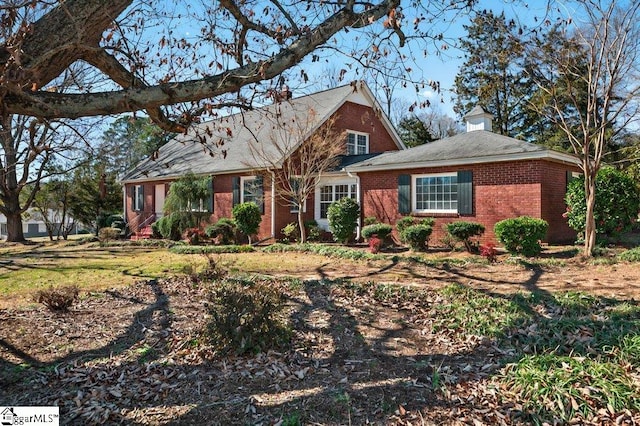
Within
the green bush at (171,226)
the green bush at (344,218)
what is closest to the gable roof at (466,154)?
the green bush at (344,218)

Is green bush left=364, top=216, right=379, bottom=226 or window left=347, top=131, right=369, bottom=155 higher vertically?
window left=347, top=131, right=369, bottom=155

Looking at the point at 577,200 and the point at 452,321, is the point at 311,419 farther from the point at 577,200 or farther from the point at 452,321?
the point at 577,200

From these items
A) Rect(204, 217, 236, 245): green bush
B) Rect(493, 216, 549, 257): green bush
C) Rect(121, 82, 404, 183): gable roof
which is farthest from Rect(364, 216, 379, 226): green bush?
Rect(204, 217, 236, 245): green bush

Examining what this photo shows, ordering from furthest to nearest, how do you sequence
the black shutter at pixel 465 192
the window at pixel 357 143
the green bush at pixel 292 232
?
1. the window at pixel 357 143
2. the green bush at pixel 292 232
3. the black shutter at pixel 465 192

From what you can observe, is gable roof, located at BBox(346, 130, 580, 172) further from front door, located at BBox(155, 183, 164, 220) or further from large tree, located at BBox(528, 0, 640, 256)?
front door, located at BBox(155, 183, 164, 220)

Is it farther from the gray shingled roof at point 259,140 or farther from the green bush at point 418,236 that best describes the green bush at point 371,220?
the gray shingled roof at point 259,140

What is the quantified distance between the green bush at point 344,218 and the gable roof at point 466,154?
1.54 meters

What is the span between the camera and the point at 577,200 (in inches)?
435

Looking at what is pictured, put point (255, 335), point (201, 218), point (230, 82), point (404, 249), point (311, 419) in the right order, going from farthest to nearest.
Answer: point (201, 218), point (404, 249), point (255, 335), point (230, 82), point (311, 419)

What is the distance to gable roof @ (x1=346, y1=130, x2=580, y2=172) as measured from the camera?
1145 cm

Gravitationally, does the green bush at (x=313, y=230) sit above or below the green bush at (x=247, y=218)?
below

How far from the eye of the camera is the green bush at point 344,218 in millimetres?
14047

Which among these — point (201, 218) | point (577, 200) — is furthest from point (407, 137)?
point (577, 200)

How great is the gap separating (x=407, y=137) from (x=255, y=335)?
2586 centimetres
